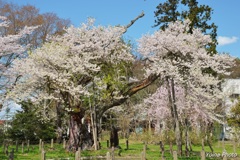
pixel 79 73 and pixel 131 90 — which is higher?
pixel 79 73

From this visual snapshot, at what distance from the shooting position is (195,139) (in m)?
28.4

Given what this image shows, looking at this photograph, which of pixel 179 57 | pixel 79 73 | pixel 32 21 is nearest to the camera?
pixel 179 57

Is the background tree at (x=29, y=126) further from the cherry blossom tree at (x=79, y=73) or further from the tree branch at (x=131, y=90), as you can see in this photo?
the tree branch at (x=131, y=90)

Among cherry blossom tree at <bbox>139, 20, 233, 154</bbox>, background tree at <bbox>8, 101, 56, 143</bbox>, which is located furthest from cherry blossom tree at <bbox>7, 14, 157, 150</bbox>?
background tree at <bbox>8, 101, 56, 143</bbox>

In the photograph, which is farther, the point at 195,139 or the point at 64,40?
the point at 195,139

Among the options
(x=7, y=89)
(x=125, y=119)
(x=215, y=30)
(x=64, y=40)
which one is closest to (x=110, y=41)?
(x=64, y=40)

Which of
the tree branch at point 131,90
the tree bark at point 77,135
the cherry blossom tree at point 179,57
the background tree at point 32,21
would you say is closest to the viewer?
the cherry blossom tree at point 179,57

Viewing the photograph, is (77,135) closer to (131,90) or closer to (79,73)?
(79,73)

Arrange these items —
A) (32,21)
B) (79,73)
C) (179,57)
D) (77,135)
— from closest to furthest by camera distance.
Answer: (179,57), (79,73), (77,135), (32,21)

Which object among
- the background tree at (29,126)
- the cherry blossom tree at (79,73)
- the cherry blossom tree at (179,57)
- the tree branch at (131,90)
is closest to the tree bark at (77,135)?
the cherry blossom tree at (79,73)

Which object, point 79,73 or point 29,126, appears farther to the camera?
point 29,126

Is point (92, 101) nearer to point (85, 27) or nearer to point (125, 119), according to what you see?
point (85, 27)

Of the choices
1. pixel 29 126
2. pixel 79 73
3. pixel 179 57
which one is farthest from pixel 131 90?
pixel 29 126

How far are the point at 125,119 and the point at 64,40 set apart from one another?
15471 mm
